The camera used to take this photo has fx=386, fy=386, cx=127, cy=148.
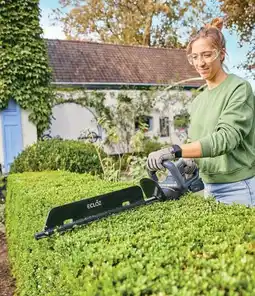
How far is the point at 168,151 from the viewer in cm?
182

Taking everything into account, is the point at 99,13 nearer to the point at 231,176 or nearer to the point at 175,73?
the point at 175,73

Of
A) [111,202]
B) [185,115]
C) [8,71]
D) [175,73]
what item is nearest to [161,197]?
[111,202]

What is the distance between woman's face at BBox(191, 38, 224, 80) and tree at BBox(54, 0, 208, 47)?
73.0 feet

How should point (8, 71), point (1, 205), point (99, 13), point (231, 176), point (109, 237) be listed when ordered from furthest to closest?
point (99, 13), point (8, 71), point (1, 205), point (231, 176), point (109, 237)

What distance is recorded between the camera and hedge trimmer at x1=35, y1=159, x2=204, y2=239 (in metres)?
1.82

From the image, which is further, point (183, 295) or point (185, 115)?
point (185, 115)

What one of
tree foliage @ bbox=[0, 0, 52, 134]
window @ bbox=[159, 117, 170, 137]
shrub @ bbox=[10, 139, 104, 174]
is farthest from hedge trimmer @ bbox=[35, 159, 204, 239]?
window @ bbox=[159, 117, 170, 137]

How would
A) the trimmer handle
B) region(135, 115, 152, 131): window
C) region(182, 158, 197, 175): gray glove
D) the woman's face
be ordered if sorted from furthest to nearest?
region(135, 115, 152, 131): window → region(182, 158, 197, 175): gray glove → the woman's face → the trimmer handle

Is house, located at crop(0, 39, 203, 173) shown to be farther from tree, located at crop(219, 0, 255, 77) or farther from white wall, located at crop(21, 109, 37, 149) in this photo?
tree, located at crop(219, 0, 255, 77)

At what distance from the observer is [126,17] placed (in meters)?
24.2

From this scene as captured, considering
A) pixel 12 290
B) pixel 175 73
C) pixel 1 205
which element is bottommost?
pixel 12 290

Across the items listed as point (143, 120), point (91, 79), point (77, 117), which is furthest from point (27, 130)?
point (143, 120)

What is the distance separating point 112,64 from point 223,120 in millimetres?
15592

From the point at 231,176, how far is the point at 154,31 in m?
25.3
